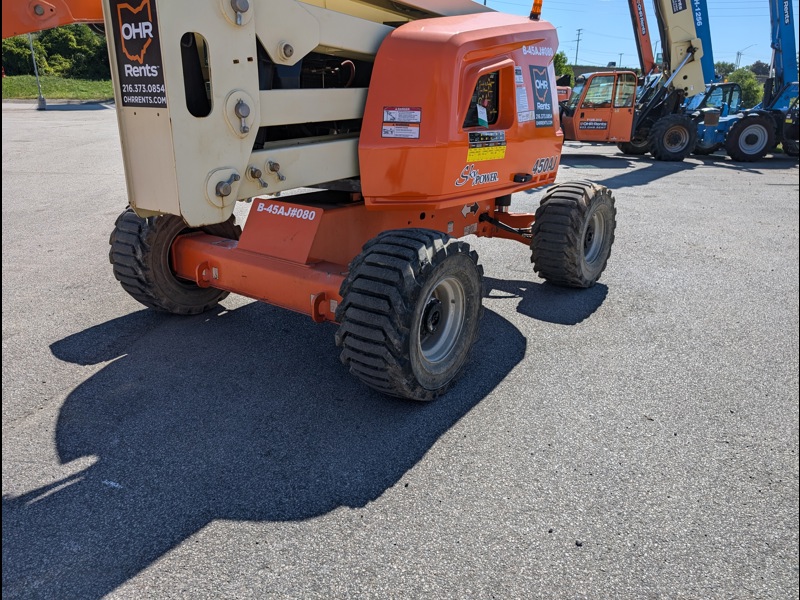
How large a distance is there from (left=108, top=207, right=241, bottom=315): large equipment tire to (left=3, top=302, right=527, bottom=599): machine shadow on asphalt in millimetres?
A: 218

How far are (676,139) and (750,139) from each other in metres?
2.16

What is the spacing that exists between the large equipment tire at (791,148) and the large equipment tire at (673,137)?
3.06 m

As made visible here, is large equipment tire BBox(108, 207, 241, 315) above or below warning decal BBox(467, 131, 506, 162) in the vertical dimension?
below

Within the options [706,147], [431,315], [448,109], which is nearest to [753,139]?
[706,147]

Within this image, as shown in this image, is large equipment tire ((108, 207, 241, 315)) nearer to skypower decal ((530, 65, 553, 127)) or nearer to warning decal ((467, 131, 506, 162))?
warning decal ((467, 131, 506, 162))

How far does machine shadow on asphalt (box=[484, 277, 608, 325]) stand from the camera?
550cm

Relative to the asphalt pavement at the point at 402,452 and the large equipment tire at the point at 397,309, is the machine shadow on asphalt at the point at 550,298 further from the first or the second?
the large equipment tire at the point at 397,309

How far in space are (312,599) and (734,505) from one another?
6.90 feet

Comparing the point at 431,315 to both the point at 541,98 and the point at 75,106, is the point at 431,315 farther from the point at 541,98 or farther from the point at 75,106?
the point at 75,106

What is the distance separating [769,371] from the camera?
177 inches

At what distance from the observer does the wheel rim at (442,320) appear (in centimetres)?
398

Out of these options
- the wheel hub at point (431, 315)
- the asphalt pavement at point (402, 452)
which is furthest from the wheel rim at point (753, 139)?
the wheel hub at point (431, 315)

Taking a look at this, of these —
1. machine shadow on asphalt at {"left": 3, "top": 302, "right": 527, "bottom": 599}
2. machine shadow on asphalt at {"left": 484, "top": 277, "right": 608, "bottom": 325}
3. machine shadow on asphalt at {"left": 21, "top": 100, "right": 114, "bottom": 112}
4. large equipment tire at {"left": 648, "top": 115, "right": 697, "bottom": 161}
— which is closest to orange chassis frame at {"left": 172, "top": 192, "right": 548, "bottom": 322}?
machine shadow on asphalt at {"left": 3, "top": 302, "right": 527, "bottom": 599}

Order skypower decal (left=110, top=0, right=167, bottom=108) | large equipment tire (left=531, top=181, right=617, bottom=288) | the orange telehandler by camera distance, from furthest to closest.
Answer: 1. the orange telehandler
2. large equipment tire (left=531, top=181, right=617, bottom=288)
3. skypower decal (left=110, top=0, right=167, bottom=108)
